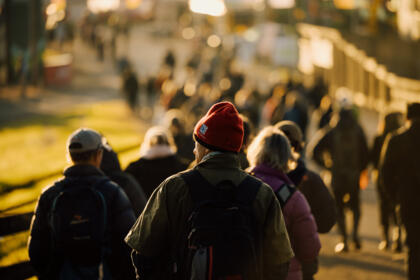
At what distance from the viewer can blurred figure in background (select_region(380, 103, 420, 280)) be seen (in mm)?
6957

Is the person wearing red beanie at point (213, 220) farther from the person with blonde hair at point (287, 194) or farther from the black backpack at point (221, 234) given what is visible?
the person with blonde hair at point (287, 194)

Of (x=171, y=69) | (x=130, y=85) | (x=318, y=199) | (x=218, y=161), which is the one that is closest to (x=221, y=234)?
(x=218, y=161)

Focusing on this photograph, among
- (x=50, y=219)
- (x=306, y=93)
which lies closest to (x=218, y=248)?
(x=50, y=219)

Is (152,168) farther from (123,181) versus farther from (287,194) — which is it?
(287,194)

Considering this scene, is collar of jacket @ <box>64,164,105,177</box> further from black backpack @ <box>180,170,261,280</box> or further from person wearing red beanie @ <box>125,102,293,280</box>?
black backpack @ <box>180,170,261,280</box>

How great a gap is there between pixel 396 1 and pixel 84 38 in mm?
31260

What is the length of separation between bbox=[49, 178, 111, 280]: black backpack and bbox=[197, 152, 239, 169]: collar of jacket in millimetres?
1053

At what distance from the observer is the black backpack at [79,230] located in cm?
445

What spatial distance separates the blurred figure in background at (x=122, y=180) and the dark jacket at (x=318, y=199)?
44.5 inches

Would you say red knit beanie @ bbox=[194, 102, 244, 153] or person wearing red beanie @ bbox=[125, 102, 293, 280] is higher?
red knit beanie @ bbox=[194, 102, 244, 153]

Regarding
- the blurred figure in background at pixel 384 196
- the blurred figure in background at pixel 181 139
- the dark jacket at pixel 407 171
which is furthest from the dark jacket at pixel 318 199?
the blurred figure in background at pixel 384 196

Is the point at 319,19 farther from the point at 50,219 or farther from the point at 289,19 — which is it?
the point at 50,219

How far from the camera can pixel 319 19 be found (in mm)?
49406

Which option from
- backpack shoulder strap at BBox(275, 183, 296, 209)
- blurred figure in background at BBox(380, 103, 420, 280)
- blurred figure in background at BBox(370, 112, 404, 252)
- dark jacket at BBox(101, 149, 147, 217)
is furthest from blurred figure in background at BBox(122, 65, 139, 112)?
backpack shoulder strap at BBox(275, 183, 296, 209)
